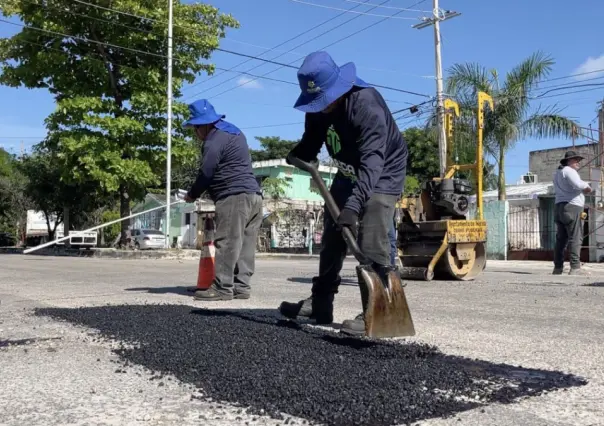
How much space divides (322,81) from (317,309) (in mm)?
1570

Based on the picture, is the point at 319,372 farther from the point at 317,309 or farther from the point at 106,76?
the point at 106,76

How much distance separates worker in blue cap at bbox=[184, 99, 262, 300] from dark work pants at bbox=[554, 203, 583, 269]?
17.9 feet

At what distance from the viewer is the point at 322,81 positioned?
12.5 feet

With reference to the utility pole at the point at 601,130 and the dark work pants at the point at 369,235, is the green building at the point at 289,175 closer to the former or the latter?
the utility pole at the point at 601,130

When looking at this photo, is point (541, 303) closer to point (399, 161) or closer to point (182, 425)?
point (399, 161)

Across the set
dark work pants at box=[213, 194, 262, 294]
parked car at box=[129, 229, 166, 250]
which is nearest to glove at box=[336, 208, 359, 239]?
dark work pants at box=[213, 194, 262, 294]

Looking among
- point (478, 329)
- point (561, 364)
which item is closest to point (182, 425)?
point (561, 364)

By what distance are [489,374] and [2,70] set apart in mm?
22285

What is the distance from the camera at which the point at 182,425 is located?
224cm

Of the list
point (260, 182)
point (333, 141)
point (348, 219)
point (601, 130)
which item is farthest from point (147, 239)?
point (348, 219)

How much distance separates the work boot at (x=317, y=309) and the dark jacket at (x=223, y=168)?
1846 millimetres

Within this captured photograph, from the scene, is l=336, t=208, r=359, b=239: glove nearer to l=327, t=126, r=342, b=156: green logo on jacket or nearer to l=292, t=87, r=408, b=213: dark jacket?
l=292, t=87, r=408, b=213: dark jacket

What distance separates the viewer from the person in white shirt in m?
9.27

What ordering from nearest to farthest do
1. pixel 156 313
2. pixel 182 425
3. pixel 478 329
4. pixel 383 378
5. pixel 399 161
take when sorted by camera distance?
1. pixel 182 425
2. pixel 383 378
3. pixel 399 161
4. pixel 478 329
5. pixel 156 313
